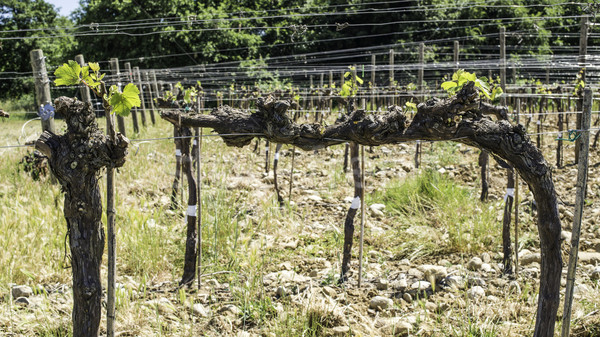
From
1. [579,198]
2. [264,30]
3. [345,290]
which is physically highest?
[264,30]

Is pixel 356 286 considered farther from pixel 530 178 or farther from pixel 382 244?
pixel 530 178

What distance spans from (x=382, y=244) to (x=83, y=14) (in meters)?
26.6

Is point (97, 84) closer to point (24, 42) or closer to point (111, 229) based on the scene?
point (111, 229)

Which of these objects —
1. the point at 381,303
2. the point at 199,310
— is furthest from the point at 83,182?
the point at 381,303

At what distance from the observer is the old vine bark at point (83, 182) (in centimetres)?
238

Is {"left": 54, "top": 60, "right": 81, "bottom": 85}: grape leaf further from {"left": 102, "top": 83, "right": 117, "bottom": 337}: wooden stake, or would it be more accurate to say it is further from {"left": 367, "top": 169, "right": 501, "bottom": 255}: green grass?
{"left": 367, "top": 169, "right": 501, "bottom": 255}: green grass

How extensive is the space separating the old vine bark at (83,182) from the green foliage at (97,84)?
0.40ft

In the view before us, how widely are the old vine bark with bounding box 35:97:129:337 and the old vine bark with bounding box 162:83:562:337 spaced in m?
0.64

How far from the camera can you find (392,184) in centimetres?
695

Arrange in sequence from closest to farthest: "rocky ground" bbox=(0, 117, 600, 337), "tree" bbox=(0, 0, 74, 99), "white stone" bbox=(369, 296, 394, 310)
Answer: "rocky ground" bbox=(0, 117, 600, 337), "white stone" bbox=(369, 296, 394, 310), "tree" bbox=(0, 0, 74, 99)

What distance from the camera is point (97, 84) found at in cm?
229

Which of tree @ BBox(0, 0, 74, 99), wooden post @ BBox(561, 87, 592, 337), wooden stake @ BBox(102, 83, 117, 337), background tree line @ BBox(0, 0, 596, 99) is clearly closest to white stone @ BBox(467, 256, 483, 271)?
wooden post @ BBox(561, 87, 592, 337)

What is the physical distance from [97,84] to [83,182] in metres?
0.48

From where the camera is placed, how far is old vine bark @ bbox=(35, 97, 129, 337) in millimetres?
2379
